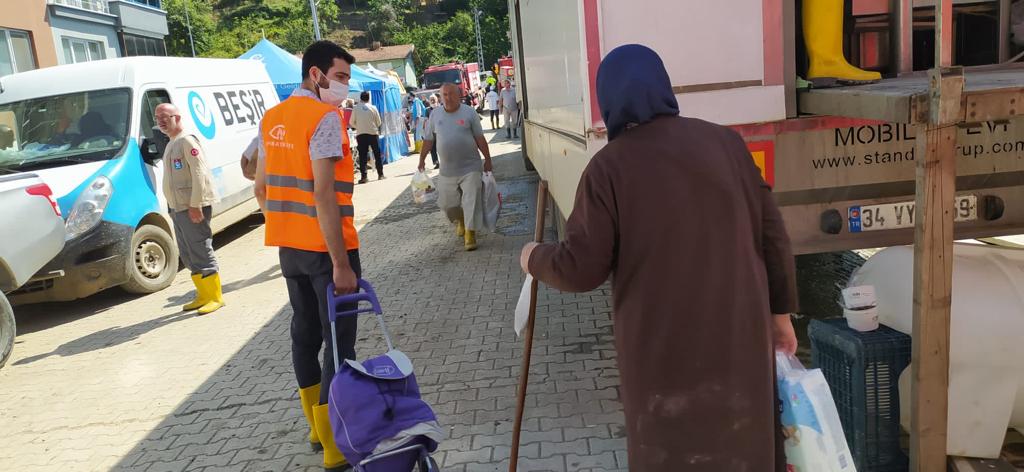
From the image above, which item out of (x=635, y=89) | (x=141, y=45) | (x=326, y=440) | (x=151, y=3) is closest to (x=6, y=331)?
(x=326, y=440)

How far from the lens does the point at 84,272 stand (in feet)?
22.5

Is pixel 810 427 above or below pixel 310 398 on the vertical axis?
above

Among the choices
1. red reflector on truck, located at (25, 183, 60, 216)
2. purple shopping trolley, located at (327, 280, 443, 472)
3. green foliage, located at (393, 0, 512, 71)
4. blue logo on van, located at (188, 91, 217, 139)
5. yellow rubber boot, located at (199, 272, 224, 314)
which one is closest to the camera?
purple shopping trolley, located at (327, 280, 443, 472)

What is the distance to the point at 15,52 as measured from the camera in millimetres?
22719

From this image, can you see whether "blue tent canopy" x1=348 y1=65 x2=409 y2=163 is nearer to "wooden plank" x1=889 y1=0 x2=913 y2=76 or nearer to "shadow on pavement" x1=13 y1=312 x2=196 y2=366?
"shadow on pavement" x1=13 y1=312 x2=196 y2=366

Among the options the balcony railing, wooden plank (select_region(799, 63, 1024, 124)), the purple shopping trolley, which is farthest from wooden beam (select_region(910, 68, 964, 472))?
the balcony railing

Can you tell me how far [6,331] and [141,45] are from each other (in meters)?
35.2

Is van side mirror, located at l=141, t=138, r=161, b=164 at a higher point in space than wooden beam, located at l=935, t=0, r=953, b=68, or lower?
lower

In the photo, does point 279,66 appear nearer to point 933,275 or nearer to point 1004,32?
point 1004,32

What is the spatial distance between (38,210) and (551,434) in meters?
4.67

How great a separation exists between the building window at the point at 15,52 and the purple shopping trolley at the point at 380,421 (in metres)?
23.3

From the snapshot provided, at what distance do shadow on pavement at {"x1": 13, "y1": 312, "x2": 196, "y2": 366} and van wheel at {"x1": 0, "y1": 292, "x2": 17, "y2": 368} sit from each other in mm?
211

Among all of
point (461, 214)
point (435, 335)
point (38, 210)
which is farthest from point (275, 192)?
point (461, 214)

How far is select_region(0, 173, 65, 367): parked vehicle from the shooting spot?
575 centimetres
